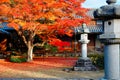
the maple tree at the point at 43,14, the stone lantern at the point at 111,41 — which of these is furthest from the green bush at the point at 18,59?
the stone lantern at the point at 111,41

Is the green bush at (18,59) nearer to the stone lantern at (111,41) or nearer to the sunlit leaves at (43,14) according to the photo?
the sunlit leaves at (43,14)

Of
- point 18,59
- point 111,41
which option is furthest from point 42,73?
point 111,41

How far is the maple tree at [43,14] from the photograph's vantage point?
2447 centimetres

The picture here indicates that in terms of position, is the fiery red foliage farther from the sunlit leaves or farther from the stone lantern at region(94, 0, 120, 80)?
the stone lantern at region(94, 0, 120, 80)

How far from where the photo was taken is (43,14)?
987 inches

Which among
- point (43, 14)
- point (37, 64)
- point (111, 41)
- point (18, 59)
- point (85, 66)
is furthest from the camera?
point (18, 59)

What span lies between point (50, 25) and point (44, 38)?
3.89 meters

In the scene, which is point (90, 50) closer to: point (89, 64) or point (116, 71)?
point (89, 64)

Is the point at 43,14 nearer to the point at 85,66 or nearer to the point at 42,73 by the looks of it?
the point at 85,66

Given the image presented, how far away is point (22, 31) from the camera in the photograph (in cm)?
2925

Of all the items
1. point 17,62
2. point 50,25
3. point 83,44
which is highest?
point 50,25

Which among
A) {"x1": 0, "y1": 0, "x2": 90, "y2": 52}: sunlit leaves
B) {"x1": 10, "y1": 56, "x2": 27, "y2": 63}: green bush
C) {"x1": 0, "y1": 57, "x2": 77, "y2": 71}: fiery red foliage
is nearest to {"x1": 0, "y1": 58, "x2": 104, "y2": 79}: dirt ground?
{"x1": 0, "y1": 57, "x2": 77, "y2": 71}: fiery red foliage

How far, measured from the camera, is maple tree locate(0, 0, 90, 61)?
24.5 m

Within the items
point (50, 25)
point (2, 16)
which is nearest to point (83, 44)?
point (50, 25)
